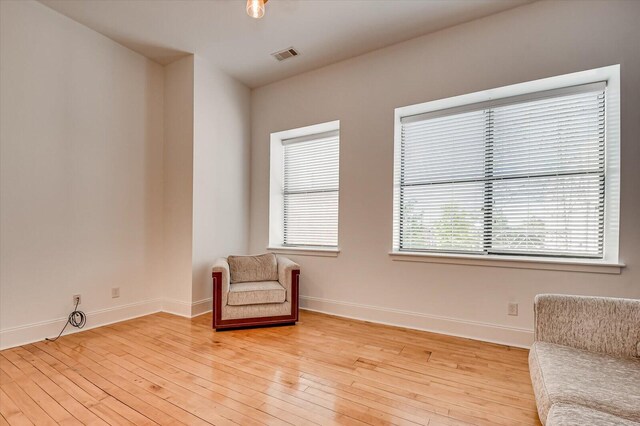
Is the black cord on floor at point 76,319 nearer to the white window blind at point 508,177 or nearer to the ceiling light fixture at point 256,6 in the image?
the ceiling light fixture at point 256,6

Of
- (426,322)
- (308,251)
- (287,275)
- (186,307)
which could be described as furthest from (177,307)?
(426,322)

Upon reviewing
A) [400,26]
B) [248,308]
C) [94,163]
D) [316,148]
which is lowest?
[248,308]

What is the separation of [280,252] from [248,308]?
1.10 m

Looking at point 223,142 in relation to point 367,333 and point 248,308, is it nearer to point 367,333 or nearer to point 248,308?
point 248,308

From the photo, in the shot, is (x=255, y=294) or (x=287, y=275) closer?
(x=255, y=294)

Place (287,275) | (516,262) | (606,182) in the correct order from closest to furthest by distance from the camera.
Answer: (606,182) < (516,262) < (287,275)

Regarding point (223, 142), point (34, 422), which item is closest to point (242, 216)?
point (223, 142)

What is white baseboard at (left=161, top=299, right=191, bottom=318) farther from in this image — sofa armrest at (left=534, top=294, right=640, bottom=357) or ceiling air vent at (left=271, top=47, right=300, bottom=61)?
sofa armrest at (left=534, top=294, right=640, bottom=357)

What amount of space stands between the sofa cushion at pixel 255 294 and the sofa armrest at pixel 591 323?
7.37ft

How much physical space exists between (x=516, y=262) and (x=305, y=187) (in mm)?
2608

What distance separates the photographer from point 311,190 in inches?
165

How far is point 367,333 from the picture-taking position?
3.05m

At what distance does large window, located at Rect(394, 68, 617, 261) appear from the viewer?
8.75 feet

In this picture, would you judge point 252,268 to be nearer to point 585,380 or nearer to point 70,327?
point 70,327
